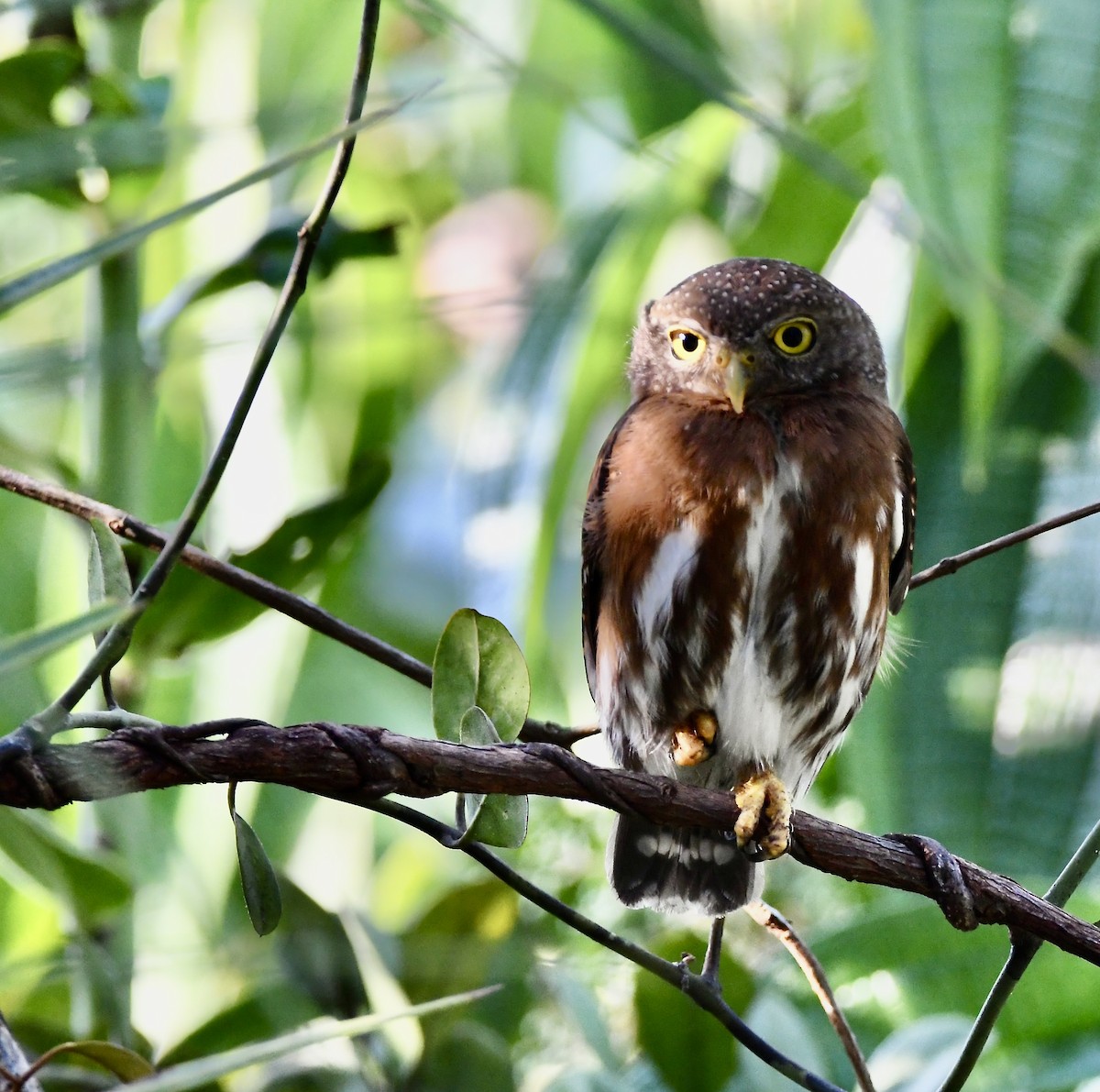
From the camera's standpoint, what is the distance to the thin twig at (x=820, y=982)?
126 centimetres

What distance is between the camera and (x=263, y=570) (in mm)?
1771

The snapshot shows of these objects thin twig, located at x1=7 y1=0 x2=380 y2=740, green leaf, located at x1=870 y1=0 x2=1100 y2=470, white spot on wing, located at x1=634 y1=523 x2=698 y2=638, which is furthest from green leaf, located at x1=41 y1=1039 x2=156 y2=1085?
green leaf, located at x1=870 y1=0 x2=1100 y2=470

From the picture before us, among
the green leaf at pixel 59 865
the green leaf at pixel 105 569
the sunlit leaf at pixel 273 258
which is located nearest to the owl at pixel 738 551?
the sunlit leaf at pixel 273 258

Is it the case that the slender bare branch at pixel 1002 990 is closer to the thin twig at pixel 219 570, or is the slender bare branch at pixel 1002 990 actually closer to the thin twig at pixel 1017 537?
the thin twig at pixel 1017 537

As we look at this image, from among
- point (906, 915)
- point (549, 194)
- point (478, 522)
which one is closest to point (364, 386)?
point (478, 522)

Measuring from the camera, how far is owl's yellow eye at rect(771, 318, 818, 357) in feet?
6.75

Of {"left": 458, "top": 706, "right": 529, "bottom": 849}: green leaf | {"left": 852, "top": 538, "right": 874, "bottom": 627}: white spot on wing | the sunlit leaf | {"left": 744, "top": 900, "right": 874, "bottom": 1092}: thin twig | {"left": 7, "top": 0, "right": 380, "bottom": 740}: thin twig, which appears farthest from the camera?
{"left": 852, "top": 538, "right": 874, "bottom": 627}: white spot on wing

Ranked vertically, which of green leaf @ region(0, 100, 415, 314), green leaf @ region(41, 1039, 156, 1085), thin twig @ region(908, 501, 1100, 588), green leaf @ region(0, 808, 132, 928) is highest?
green leaf @ region(0, 100, 415, 314)

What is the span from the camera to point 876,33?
2.04m

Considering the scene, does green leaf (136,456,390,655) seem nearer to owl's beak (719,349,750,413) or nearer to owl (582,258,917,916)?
owl (582,258,917,916)

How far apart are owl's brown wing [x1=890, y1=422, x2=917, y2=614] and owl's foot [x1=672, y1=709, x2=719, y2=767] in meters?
0.34

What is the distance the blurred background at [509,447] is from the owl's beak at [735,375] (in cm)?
26

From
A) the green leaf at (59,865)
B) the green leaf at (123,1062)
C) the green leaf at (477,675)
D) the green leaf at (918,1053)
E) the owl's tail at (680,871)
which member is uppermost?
the green leaf at (477,675)

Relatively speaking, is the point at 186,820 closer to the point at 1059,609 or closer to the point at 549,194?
the point at 1059,609
